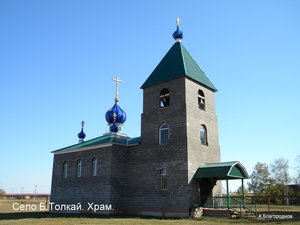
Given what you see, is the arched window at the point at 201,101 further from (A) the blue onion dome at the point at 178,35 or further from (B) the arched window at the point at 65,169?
(B) the arched window at the point at 65,169

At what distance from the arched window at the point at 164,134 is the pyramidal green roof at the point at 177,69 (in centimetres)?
272

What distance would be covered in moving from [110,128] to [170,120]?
6.02m

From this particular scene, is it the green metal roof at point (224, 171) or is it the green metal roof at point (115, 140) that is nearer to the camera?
the green metal roof at point (224, 171)

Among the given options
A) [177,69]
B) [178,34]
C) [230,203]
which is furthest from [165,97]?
[230,203]

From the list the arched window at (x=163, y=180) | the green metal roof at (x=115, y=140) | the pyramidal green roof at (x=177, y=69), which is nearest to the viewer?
the arched window at (x=163, y=180)

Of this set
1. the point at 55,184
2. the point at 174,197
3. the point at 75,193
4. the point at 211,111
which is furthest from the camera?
the point at 55,184

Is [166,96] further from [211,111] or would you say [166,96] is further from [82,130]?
[82,130]

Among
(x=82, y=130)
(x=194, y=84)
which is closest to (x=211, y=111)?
(x=194, y=84)

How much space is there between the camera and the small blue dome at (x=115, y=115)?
2338 centimetres

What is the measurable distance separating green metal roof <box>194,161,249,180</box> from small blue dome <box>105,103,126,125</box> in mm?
8224

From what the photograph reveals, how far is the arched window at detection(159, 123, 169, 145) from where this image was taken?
18391mm

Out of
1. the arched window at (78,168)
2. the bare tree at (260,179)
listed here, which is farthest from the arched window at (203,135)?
the bare tree at (260,179)

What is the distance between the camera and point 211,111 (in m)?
19.9

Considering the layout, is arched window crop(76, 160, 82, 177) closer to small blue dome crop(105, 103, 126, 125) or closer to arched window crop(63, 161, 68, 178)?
arched window crop(63, 161, 68, 178)
